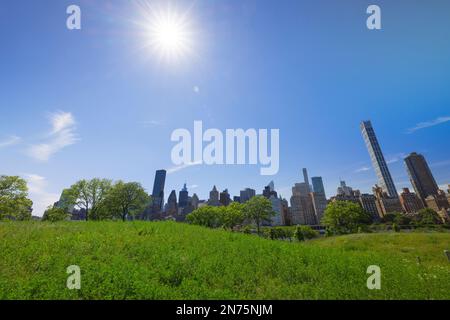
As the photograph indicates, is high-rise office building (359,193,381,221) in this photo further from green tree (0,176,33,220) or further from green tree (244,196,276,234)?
green tree (0,176,33,220)

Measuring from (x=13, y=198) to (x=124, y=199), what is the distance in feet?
70.0

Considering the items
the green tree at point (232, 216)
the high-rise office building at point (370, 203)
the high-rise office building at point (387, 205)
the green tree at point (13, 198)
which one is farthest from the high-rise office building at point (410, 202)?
the green tree at point (13, 198)

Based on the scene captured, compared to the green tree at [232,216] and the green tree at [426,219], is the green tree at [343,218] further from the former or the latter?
the green tree at [426,219]

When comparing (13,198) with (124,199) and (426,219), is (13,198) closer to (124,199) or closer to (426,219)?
(124,199)

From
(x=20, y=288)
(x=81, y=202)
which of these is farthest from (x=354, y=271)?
(x=81, y=202)

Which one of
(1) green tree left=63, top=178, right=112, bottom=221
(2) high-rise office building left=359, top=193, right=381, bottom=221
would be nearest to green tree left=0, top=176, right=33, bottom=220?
(1) green tree left=63, top=178, right=112, bottom=221

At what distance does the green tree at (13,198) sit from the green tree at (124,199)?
17.0m

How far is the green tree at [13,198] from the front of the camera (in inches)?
1329

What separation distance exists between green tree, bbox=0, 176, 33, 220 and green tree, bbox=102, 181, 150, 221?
17.0m

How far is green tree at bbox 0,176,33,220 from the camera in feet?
111
